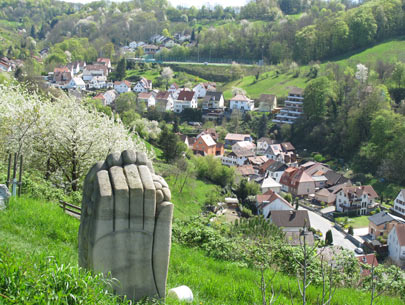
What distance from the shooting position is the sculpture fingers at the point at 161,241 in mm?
5641

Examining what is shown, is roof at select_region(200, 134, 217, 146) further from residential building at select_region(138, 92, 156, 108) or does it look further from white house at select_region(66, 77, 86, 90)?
white house at select_region(66, 77, 86, 90)

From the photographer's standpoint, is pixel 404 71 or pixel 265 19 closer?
pixel 404 71

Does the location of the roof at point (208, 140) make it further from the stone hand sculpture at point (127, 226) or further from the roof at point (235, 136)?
the stone hand sculpture at point (127, 226)

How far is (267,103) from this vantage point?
63562mm

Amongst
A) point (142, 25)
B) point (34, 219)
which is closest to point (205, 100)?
point (34, 219)

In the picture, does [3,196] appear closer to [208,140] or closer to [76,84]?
[208,140]

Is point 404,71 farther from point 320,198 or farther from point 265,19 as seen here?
point 265,19

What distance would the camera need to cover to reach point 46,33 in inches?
5344

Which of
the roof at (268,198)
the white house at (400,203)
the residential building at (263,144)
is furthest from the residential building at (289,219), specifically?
the residential building at (263,144)

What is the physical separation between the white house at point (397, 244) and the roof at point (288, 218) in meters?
5.28

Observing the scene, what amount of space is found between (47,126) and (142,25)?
120 metres

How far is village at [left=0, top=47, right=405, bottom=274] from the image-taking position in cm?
2903

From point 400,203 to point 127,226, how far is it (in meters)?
34.5

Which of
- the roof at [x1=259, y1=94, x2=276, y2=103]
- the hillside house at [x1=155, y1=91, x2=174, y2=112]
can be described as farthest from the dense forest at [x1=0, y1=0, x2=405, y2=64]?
the hillside house at [x1=155, y1=91, x2=174, y2=112]
